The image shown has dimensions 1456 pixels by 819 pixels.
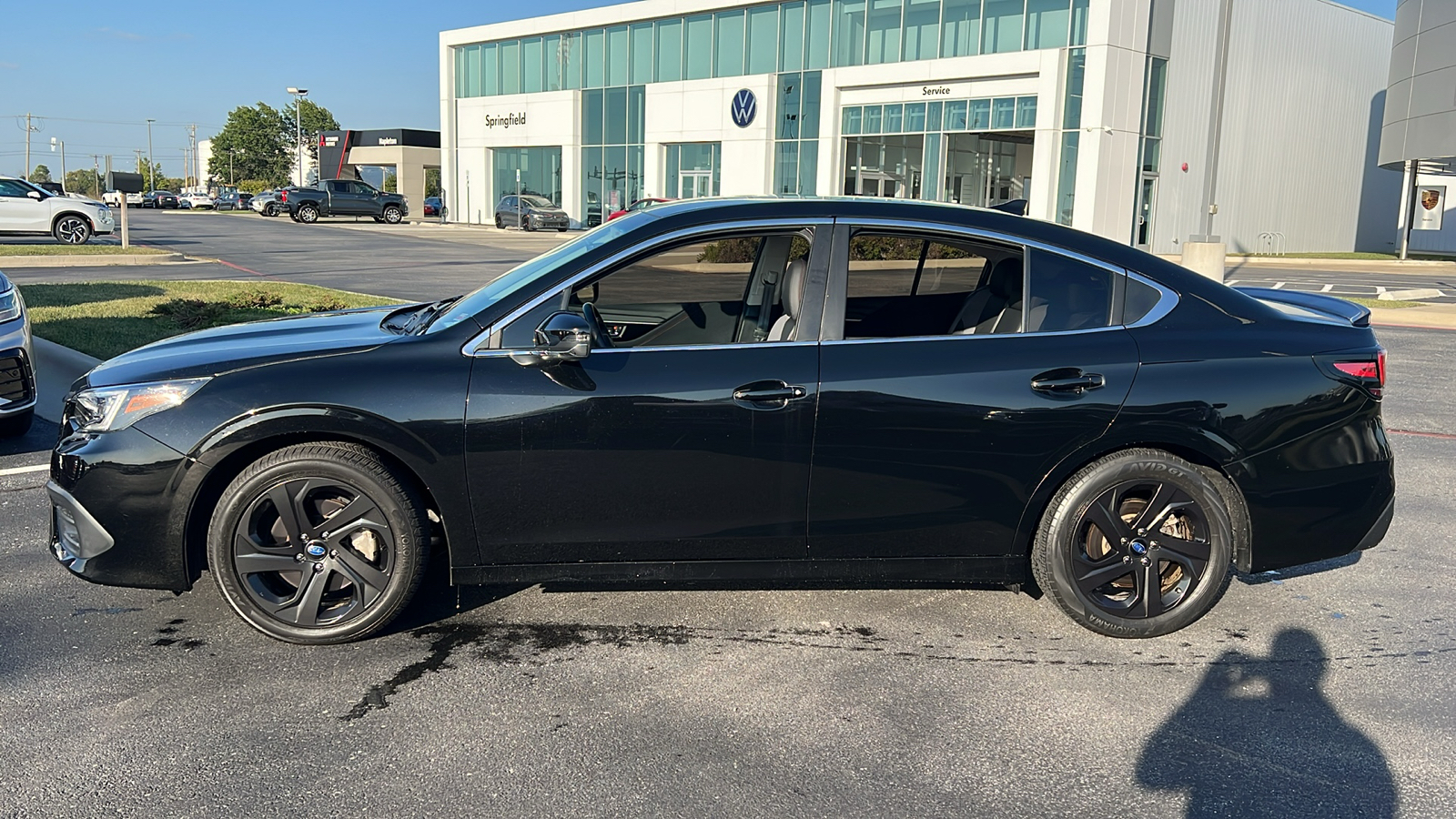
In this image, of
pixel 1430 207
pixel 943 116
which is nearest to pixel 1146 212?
pixel 943 116

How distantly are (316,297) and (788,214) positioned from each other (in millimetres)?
11201

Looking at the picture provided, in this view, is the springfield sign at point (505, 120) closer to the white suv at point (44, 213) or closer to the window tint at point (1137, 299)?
the white suv at point (44, 213)

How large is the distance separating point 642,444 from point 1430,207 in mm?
66271

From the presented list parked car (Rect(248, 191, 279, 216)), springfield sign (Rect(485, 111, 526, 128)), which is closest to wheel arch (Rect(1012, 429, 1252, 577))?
parked car (Rect(248, 191, 279, 216))

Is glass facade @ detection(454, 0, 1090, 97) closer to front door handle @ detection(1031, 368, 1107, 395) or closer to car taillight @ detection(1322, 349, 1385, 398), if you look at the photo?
car taillight @ detection(1322, 349, 1385, 398)

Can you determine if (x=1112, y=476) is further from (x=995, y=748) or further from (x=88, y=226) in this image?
(x=88, y=226)

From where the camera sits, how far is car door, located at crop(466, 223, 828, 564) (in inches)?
155

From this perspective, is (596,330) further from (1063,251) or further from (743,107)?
(743,107)

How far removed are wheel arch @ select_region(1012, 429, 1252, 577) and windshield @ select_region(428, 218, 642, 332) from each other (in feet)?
6.04

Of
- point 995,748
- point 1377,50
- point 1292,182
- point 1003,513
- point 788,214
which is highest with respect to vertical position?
point 1377,50

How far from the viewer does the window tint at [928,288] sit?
427 cm

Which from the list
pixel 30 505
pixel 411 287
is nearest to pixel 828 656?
pixel 30 505

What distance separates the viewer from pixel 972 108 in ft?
131

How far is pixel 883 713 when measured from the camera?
3678mm
